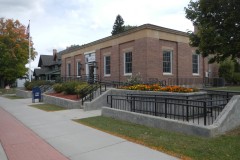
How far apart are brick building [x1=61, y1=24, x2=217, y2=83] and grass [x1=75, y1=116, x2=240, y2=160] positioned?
12.1 meters

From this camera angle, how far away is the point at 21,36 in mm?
44594

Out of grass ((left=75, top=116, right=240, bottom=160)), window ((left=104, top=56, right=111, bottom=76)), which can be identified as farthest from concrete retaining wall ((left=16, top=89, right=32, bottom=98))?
grass ((left=75, top=116, right=240, bottom=160))

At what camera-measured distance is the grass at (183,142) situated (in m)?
5.56

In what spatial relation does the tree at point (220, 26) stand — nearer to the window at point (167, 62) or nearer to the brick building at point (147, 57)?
the brick building at point (147, 57)

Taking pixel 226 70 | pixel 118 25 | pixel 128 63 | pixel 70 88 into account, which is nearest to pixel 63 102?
pixel 70 88

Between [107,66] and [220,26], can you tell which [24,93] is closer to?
[107,66]

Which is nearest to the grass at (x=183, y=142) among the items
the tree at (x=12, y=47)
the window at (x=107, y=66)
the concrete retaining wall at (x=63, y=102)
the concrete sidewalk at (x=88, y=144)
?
the concrete sidewalk at (x=88, y=144)

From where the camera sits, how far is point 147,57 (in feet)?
65.3

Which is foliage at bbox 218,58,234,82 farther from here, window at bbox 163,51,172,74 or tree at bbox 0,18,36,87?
tree at bbox 0,18,36,87

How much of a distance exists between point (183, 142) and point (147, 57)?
13.8 meters

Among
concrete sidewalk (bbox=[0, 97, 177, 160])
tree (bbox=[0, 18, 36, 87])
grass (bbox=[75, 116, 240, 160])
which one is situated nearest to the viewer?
grass (bbox=[75, 116, 240, 160])

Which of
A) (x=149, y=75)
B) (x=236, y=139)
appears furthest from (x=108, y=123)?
(x=149, y=75)

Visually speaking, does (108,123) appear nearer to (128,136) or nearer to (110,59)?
(128,136)

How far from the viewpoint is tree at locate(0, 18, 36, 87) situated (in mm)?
43031
